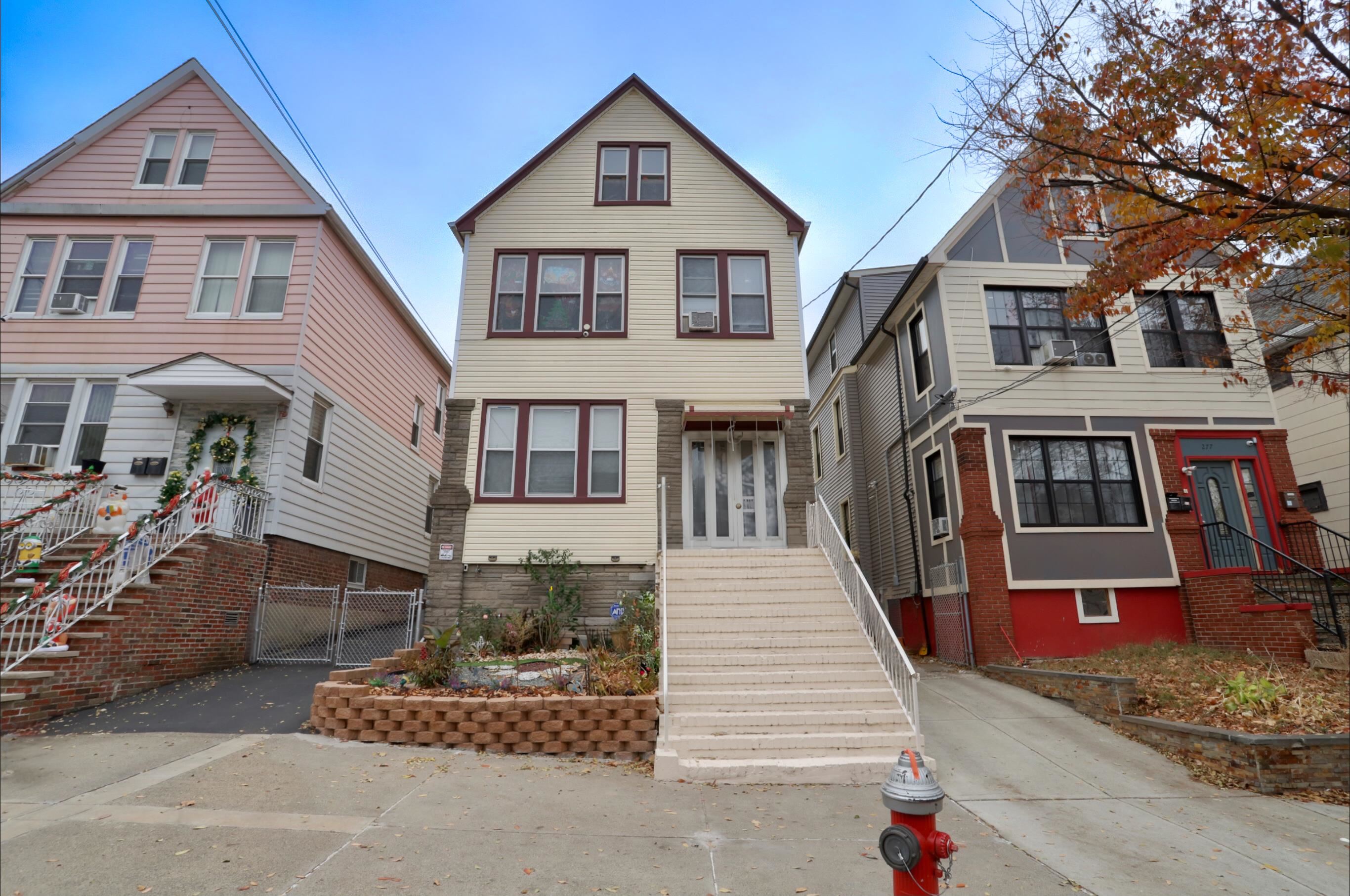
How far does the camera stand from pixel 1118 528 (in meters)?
13.1

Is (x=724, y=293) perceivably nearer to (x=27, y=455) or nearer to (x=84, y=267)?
(x=84, y=267)

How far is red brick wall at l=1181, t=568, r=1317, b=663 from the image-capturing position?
10.5 m

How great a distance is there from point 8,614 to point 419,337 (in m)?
12.9

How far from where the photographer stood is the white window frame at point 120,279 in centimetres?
1395

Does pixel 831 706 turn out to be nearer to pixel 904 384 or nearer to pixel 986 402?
pixel 986 402

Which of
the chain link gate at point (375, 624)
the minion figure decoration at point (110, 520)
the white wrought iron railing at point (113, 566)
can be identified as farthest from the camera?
Result: the chain link gate at point (375, 624)

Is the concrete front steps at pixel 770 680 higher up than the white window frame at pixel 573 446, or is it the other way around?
the white window frame at pixel 573 446

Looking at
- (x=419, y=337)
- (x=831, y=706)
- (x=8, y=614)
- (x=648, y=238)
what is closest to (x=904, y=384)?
(x=648, y=238)

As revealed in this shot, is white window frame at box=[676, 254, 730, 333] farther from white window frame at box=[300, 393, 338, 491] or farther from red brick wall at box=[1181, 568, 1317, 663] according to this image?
red brick wall at box=[1181, 568, 1317, 663]

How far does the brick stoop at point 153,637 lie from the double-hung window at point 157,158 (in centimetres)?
835

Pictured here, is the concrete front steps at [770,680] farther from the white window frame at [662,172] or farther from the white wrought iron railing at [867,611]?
the white window frame at [662,172]

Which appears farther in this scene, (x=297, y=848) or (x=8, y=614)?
(x=8, y=614)

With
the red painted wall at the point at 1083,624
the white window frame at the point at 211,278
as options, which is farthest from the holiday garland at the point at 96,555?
the red painted wall at the point at 1083,624

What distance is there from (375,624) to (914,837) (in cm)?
1405
